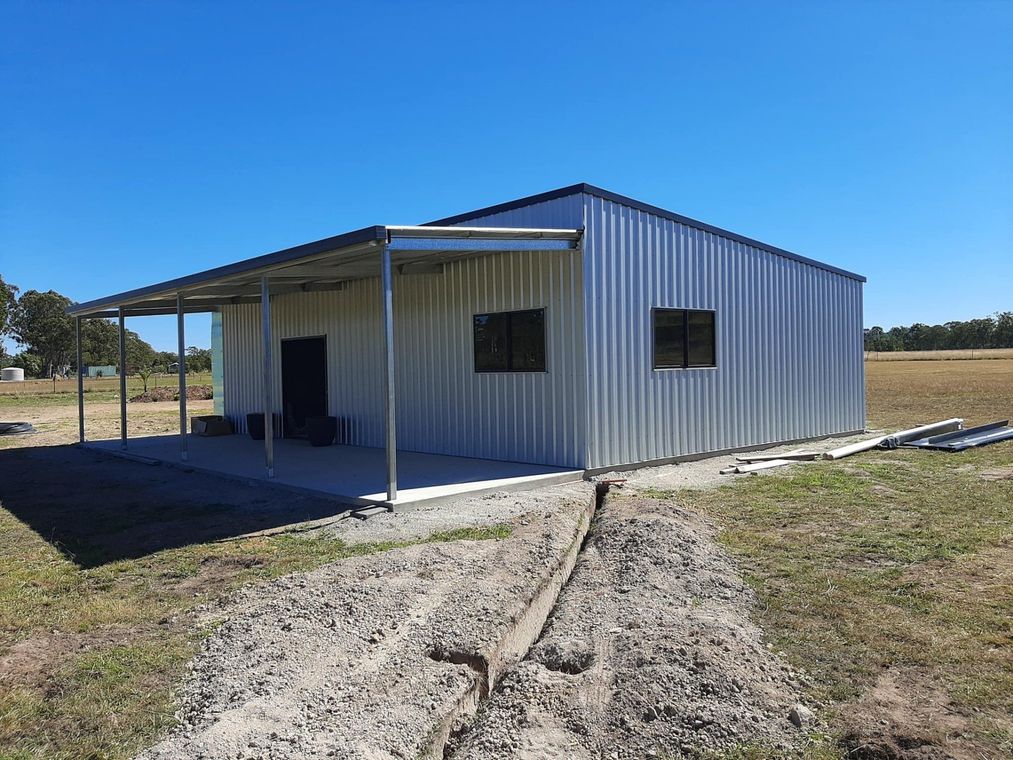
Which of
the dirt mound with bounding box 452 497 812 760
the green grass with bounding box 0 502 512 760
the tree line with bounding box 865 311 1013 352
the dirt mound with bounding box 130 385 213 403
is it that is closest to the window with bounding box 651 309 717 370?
the green grass with bounding box 0 502 512 760

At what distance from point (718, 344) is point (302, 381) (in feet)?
25.9

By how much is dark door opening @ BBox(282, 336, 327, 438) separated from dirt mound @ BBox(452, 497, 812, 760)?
10.4 m

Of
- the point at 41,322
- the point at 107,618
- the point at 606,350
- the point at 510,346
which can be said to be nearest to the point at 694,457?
the point at 606,350

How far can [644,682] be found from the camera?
11.8 ft

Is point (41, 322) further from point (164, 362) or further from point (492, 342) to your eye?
point (492, 342)

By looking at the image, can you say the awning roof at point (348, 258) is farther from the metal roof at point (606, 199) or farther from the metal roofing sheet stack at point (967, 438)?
the metal roofing sheet stack at point (967, 438)

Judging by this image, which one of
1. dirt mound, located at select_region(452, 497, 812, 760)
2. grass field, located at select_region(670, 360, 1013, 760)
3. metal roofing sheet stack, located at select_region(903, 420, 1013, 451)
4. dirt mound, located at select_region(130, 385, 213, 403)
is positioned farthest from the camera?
dirt mound, located at select_region(130, 385, 213, 403)

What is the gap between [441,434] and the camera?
1183cm

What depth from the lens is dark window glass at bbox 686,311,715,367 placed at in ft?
36.7

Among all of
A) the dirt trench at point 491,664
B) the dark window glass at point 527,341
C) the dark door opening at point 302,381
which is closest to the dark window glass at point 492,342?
the dark window glass at point 527,341

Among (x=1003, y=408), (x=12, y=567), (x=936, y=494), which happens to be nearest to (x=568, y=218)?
(x=936, y=494)

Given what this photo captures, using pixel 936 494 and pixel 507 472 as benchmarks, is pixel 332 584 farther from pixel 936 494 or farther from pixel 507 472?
pixel 936 494

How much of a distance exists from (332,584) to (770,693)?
8.95 ft

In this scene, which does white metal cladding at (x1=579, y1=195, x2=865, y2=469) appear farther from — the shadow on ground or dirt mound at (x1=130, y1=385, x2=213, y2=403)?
dirt mound at (x1=130, y1=385, x2=213, y2=403)
